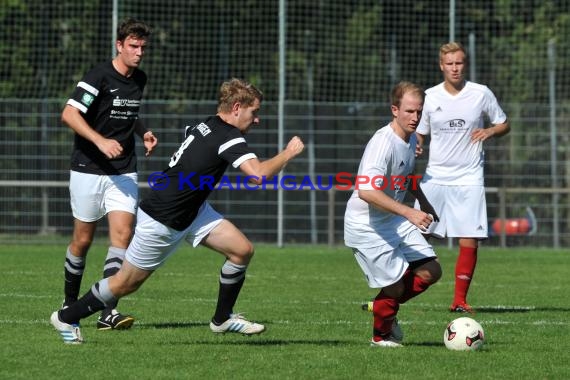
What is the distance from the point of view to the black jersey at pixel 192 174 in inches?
308

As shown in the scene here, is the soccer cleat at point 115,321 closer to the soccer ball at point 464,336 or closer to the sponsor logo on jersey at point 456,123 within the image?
the soccer ball at point 464,336

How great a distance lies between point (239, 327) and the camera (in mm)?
8430

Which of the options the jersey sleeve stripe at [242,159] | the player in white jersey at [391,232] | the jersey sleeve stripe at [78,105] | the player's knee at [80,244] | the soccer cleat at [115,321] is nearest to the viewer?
the jersey sleeve stripe at [242,159]

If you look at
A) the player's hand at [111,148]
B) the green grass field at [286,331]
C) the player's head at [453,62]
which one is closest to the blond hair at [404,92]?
the green grass field at [286,331]

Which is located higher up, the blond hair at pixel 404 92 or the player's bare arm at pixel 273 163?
the blond hair at pixel 404 92

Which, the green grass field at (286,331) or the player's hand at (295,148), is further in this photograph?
the player's hand at (295,148)

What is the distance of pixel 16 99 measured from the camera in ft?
64.6

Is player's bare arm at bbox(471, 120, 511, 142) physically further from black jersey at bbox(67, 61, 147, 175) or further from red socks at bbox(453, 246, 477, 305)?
black jersey at bbox(67, 61, 147, 175)

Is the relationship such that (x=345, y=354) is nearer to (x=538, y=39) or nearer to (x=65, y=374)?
(x=65, y=374)

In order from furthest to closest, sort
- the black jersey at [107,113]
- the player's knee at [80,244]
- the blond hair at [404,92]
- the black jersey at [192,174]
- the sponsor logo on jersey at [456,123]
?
the sponsor logo on jersey at [456,123]
the player's knee at [80,244]
the black jersey at [107,113]
the blond hair at [404,92]
the black jersey at [192,174]

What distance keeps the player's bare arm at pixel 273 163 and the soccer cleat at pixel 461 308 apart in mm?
3359

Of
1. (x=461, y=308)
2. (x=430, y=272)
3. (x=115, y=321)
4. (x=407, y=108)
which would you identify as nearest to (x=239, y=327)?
(x=115, y=321)

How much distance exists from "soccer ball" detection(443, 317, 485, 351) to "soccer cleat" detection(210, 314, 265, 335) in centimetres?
133

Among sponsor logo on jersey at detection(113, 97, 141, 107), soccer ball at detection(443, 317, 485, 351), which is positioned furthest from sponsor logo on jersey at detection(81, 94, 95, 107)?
soccer ball at detection(443, 317, 485, 351)
